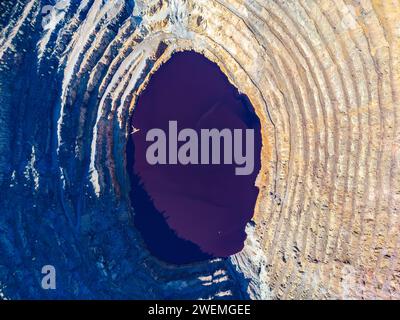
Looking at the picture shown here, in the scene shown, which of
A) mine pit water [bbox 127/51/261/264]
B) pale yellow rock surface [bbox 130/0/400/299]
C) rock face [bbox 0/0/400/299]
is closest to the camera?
pale yellow rock surface [bbox 130/0/400/299]

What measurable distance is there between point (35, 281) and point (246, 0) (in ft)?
46.6

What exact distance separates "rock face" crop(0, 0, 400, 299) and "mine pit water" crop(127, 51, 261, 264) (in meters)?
0.47

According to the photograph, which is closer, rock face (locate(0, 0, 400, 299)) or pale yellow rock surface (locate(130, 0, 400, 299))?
pale yellow rock surface (locate(130, 0, 400, 299))

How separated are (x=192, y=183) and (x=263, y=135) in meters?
3.76

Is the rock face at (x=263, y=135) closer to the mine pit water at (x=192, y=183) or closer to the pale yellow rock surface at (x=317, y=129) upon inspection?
the pale yellow rock surface at (x=317, y=129)

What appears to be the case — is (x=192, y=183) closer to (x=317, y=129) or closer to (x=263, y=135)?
(x=263, y=135)

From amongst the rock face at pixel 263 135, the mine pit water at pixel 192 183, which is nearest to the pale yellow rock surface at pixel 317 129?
the rock face at pixel 263 135

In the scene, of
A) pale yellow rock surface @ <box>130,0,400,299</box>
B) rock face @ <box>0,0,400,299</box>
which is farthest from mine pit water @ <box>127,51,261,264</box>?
pale yellow rock surface @ <box>130,0,400,299</box>

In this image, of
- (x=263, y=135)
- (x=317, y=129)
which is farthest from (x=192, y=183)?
(x=317, y=129)

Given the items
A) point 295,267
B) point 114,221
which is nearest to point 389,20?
point 295,267

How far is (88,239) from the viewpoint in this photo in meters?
14.8

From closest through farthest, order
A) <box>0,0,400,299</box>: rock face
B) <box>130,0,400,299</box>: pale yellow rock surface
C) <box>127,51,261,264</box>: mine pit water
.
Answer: <box>130,0,400,299</box>: pale yellow rock surface
<box>0,0,400,299</box>: rock face
<box>127,51,261,264</box>: mine pit water

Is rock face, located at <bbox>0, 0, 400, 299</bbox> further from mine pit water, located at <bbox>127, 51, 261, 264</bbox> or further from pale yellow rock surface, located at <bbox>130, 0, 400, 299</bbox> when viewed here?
mine pit water, located at <bbox>127, 51, 261, 264</bbox>

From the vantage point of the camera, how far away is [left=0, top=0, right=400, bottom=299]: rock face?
13.4 metres
